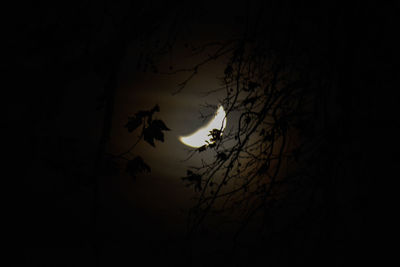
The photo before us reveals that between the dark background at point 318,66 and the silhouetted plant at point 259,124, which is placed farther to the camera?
the silhouetted plant at point 259,124

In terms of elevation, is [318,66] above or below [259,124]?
above

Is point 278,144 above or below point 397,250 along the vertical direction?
above

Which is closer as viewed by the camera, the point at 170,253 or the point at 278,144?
the point at 278,144

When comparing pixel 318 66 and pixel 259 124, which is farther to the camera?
pixel 318 66

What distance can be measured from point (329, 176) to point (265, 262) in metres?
1.71

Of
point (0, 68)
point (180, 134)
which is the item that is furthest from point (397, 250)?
point (0, 68)

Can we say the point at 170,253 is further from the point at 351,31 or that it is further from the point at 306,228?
the point at 351,31

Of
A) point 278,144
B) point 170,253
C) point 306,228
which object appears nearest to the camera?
point 306,228

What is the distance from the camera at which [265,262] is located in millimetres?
2789

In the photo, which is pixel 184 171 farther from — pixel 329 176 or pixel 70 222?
pixel 329 176

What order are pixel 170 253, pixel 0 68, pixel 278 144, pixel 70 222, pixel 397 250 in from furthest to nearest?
pixel 70 222 → pixel 170 253 → pixel 278 144 → pixel 0 68 → pixel 397 250

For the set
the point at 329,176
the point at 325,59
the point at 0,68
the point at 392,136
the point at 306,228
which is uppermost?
the point at 0,68

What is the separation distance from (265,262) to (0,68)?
2722 millimetres

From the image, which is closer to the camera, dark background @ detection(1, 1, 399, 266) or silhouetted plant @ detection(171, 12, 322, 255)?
dark background @ detection(1, 1, 399, 266)
